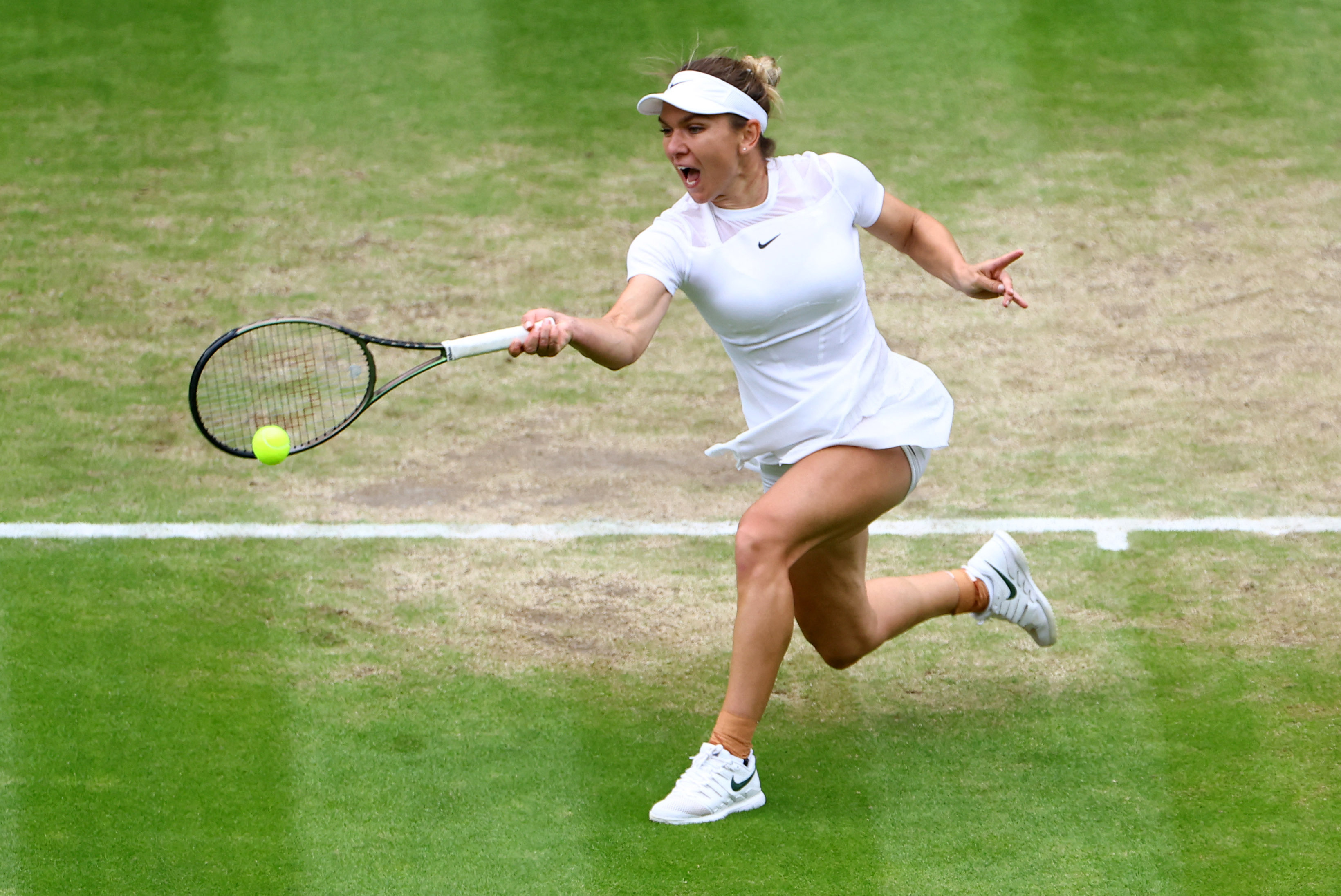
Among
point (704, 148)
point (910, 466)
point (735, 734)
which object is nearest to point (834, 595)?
point (910, 466)

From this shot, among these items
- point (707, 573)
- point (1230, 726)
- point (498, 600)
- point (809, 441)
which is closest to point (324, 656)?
point (498, 600)

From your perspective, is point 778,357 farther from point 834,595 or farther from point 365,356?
point 365,356

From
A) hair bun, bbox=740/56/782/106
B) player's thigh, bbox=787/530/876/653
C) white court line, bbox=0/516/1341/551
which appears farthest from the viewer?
white court line, bbox=0/516/1341/551

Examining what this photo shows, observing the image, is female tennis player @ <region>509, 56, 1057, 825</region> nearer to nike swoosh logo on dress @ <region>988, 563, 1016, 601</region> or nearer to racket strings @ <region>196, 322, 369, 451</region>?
nike swoosh logo on dress @ <region>988, 563, 1016, 601</region>

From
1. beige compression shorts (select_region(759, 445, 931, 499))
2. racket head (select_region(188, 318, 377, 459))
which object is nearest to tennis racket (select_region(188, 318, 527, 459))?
racket head (select_region(188, 318, 377, 459))

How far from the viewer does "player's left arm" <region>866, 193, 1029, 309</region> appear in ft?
14.9

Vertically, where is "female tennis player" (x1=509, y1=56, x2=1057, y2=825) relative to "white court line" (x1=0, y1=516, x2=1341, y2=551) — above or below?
above

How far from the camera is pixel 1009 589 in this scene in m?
4.99

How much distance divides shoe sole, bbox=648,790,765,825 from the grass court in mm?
37

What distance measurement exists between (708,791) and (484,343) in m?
1.32

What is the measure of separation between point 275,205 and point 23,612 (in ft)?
11.7

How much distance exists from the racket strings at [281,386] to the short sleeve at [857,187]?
168 centimetres

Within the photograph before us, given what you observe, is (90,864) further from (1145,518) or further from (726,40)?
(726,40)

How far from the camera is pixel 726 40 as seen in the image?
9.04 metres
